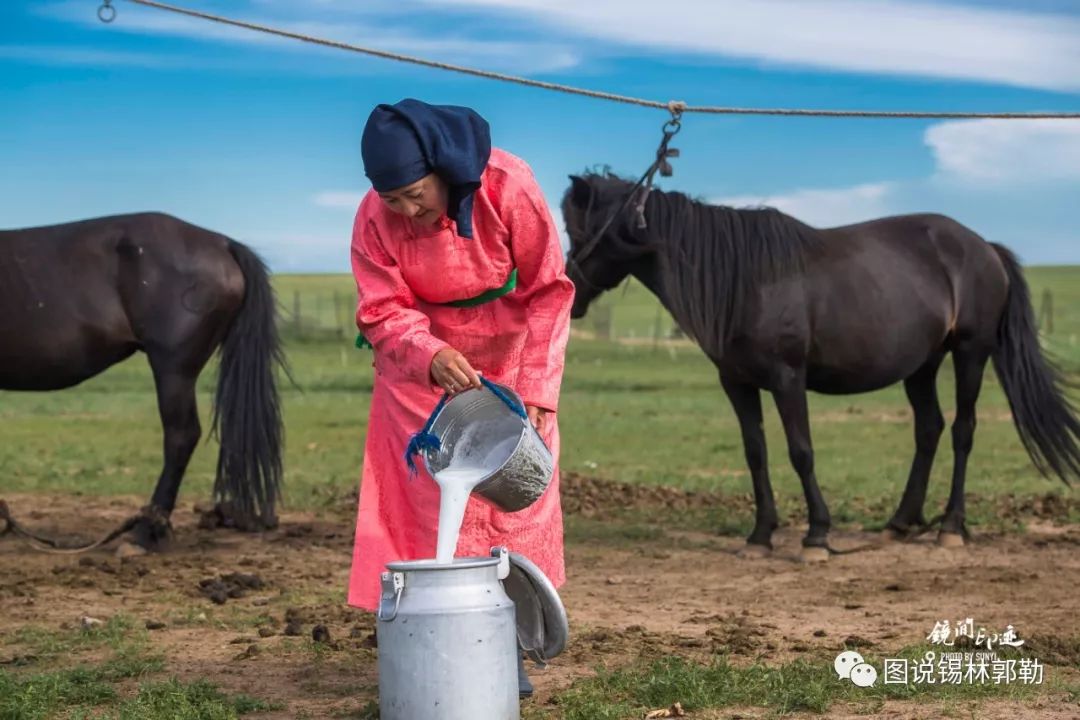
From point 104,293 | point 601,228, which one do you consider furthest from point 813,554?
point 104,293

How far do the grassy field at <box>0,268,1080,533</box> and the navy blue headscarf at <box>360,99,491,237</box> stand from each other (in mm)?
4411

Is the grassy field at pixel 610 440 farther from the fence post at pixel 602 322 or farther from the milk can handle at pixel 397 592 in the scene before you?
the fence post at pixel 602 322

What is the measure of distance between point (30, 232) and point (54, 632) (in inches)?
126

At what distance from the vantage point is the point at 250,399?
7.63 m

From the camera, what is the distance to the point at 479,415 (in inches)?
152

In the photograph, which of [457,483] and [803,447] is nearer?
[457,483]

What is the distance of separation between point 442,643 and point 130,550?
4.43 m

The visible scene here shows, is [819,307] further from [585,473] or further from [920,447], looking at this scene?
[585,473]

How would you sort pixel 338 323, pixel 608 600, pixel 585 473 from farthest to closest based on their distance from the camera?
pixel 338 323
pixel 585 473
pixel 608 600

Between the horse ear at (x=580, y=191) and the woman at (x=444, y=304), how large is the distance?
3.47 metres

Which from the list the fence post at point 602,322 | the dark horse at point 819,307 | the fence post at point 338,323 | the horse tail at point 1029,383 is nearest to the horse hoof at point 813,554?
the dark horse at point 819,307

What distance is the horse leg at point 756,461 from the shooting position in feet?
25.1

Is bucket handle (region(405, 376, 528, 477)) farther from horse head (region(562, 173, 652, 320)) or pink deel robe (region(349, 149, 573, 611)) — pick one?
horse head (region(562, 173, 652, 320))

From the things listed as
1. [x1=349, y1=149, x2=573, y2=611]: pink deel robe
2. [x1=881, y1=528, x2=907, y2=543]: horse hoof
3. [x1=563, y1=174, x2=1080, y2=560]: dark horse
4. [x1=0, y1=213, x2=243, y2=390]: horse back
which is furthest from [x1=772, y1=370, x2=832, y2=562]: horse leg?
[x1=349, y1=149, x2=573, y2=611]: pink deel robe
